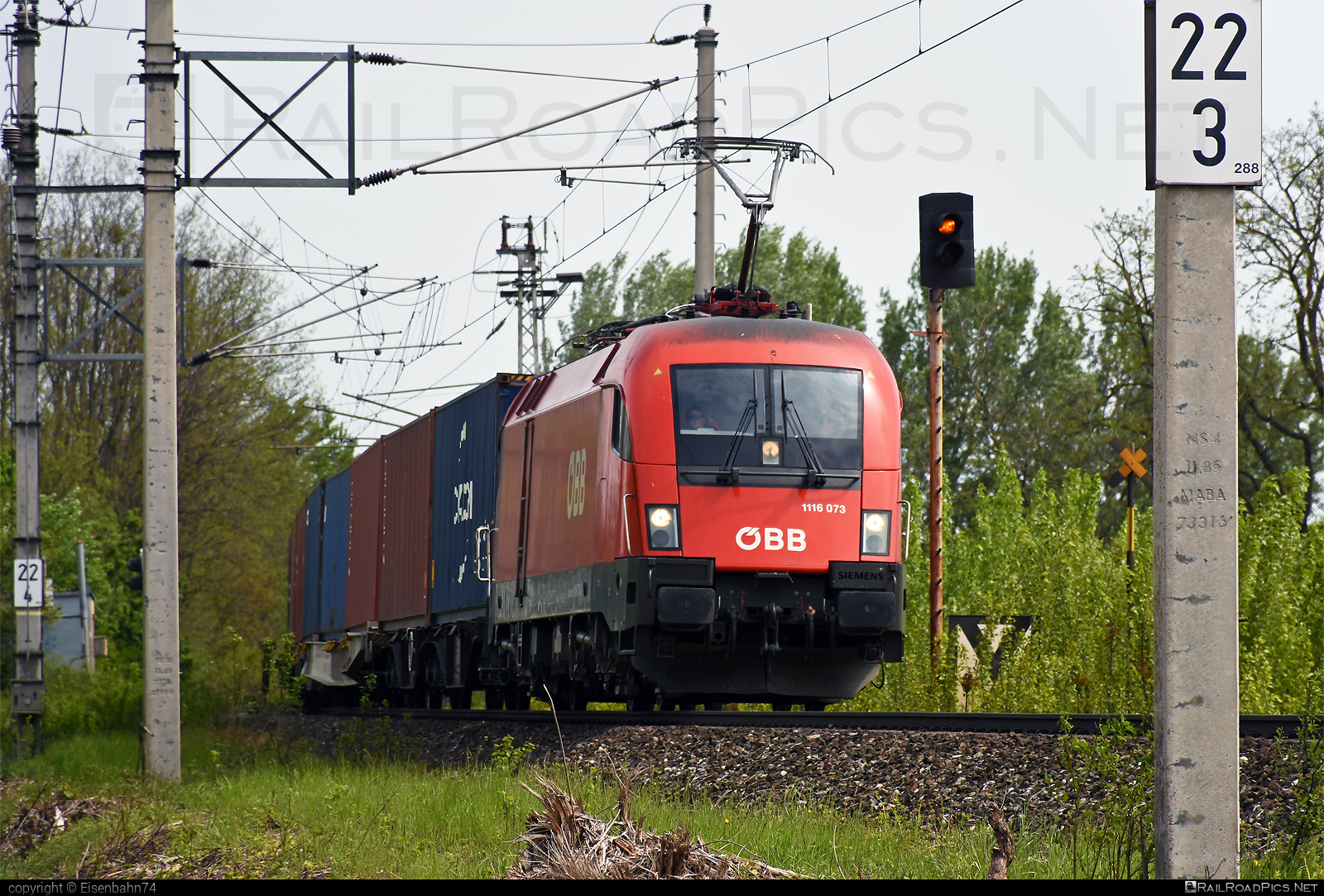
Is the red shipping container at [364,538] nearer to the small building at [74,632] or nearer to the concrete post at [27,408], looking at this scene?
the concrete post at [27,408]

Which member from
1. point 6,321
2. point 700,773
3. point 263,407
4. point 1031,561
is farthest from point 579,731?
point 263,407

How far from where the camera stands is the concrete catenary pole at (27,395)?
1809 centimetres

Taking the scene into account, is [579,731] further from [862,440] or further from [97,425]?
[97,425]

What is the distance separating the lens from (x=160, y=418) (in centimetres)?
1298

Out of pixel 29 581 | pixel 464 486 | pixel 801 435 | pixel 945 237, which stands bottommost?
pixel 29 581

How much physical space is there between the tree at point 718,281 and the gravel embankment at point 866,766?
34093 millimetres

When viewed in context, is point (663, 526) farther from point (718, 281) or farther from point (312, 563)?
point (718, 281)

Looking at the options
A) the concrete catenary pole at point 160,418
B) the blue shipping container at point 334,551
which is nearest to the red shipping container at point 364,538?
the blue shipping container at point 334,551

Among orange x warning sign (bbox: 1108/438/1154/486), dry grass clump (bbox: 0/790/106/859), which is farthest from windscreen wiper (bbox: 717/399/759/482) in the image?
orange x warning sign (bbox: 1108/438/1154/486)

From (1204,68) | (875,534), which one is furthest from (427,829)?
(1204,68)

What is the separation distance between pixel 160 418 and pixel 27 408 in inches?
244

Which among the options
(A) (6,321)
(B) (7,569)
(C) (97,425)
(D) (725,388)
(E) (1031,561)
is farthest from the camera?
(C) (97,425)
